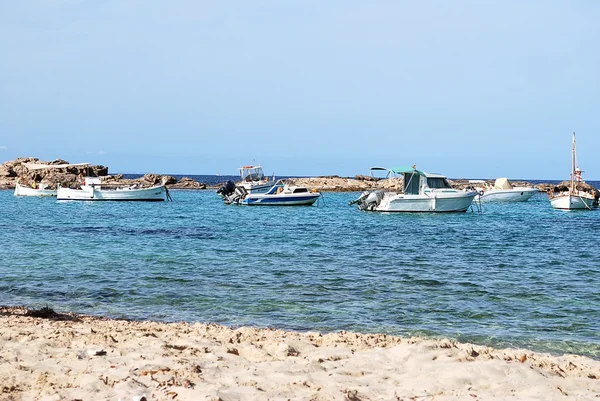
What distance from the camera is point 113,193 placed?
60.9m

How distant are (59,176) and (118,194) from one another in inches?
1052

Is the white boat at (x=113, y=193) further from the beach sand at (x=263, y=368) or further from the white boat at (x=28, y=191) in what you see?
the beach sand at (x=263, y=368)

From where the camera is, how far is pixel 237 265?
18.9 metres

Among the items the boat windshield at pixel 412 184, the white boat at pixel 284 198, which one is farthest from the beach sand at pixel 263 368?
the white boat at pixel 284 198

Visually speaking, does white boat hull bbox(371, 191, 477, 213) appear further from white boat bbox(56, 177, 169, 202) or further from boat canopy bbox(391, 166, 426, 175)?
white boat bbox(56, 177, 169, 202)

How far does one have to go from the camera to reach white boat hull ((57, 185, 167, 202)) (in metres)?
60.9

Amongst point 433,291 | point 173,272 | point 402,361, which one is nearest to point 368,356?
point 402,361

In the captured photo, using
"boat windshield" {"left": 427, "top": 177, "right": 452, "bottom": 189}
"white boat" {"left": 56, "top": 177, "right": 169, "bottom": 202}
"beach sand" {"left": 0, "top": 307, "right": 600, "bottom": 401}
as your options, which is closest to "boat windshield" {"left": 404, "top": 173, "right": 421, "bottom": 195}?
"boat windshield" {"left": 427, "top": 177, "right": 452, "bottom": 189}

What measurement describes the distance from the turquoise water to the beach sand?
94.0 inches

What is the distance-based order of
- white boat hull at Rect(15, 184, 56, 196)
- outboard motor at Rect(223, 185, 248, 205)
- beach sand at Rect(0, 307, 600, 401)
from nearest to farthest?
beach sand at Rect(0, 307, 600, 401) → outboard motor at Rect(223, 185, 248, 205) → white boat hull at Rect(15, 184, 56, 196)

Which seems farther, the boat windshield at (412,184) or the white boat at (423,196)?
the boat windshield at (412,184)

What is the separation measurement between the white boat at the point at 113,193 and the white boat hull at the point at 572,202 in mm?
34723

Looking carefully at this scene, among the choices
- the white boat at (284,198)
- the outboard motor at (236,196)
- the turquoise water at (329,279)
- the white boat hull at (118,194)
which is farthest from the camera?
the white boat hull at (118,194)

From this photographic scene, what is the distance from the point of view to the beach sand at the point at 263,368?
6.35 metres
